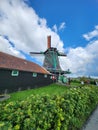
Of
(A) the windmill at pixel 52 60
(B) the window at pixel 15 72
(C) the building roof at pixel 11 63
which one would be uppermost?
(A) the windmill at pixel 52 60

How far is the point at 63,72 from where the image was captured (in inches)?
1683

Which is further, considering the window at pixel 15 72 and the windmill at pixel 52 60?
the windmill at pixel 52 60

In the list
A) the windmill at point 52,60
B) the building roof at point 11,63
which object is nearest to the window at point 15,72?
the building roof at point 11,63

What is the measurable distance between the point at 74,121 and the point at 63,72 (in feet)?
120

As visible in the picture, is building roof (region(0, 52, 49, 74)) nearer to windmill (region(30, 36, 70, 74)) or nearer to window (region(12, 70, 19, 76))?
window (region(12, 70, 19, 76))

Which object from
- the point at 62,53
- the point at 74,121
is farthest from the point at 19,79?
the point at 62,53

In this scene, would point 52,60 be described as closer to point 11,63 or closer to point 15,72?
point 11,63

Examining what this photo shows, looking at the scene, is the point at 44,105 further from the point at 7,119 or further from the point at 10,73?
the point at 10,73

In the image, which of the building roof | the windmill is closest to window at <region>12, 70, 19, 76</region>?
the building roof

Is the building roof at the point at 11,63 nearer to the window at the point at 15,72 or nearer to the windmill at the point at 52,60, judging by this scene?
the window at the point at 15,72

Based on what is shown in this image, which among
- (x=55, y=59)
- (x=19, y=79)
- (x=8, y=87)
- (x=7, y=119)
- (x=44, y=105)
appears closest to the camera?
(x=7, y=119)

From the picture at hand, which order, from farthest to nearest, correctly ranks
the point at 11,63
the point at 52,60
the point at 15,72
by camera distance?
the point at 52,60
the point at 11,63
the point at 15,72

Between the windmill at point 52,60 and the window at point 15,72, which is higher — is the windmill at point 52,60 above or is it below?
above

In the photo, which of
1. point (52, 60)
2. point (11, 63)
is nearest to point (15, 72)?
point (11, 63)
